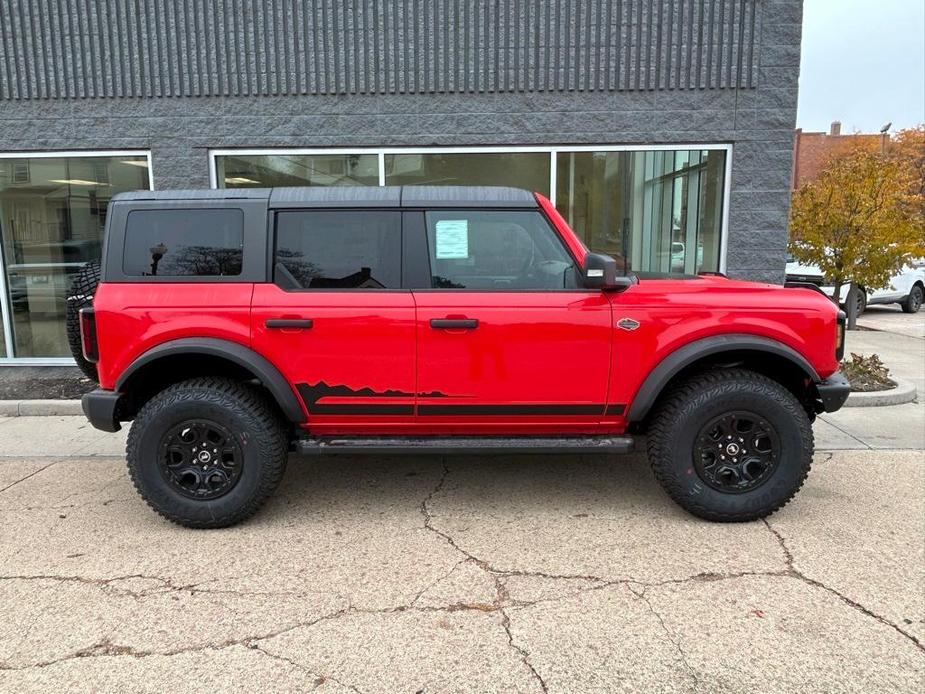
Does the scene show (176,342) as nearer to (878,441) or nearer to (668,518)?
(668,518)

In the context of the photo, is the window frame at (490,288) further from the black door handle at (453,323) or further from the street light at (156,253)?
the street light at (156,253)

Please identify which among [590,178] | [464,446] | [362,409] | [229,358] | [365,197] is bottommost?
[464,446]

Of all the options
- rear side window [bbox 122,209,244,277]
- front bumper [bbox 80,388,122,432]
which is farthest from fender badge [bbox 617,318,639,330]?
front bumper [bbox 80,388,122,432]

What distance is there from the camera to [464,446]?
12.0 feet

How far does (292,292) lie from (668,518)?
2.57 meters

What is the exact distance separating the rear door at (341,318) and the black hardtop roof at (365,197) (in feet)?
0.20

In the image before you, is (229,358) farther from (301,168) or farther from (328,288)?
(301,168)

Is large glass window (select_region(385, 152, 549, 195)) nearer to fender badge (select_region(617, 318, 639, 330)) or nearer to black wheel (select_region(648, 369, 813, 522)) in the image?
fender badge (select_region(617, 318, 639, 330))

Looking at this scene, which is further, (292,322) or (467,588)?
(292,322)

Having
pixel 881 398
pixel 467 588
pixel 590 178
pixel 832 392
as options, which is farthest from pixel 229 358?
pixel 881 398

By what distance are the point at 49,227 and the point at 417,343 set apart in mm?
6432

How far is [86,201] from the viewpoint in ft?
24.4

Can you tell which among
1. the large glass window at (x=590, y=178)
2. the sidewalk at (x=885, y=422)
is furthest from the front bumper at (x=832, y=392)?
the large glass window at (x=590, y=178)

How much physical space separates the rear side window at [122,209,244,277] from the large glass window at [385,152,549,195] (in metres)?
3.71
